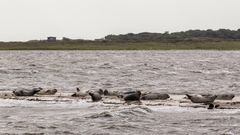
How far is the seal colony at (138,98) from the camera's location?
2570 centimetres

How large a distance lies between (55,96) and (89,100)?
105 inches

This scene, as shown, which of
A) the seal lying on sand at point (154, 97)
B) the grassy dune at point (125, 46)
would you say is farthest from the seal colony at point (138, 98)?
the grassy dune at point (125, 46)

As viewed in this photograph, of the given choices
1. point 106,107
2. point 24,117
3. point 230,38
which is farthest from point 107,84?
point 230,38

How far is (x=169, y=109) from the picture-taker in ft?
78.9

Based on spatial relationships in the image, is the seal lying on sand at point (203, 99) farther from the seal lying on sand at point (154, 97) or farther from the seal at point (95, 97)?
the seal at point (95, 97)

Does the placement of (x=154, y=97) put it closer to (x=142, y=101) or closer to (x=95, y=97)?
(x=142, y=101)

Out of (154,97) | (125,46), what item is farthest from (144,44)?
(154,97)

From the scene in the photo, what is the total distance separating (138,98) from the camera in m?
27.6

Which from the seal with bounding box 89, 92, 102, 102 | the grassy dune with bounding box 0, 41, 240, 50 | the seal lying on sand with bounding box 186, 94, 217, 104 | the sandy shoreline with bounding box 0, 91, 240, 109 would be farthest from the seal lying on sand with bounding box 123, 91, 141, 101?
the grassy dune with bounding box 0, 41, 240, 50

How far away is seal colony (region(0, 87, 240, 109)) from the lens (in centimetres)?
2570

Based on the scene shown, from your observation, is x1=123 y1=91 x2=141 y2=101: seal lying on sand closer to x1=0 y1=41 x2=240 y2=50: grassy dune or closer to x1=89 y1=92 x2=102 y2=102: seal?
x1=89 y1=92 x2=102 y2=102: seal

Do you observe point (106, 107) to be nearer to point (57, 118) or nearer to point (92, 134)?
point (57, 118)

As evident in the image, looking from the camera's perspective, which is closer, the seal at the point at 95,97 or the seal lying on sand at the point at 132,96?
the seal lying on sand at the point at 132,96

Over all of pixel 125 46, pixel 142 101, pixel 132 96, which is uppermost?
pixel 132 96
